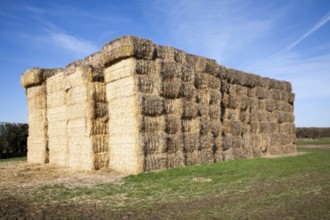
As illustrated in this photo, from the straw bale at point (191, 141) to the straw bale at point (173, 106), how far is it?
0.95 metres

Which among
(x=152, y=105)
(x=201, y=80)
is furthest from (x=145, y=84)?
(x=201, y=80)

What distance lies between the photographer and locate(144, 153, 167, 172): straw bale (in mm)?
12141

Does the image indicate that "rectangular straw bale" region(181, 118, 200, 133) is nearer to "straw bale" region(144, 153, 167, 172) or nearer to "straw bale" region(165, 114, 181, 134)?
"straw bale" region(165, 114, 181, 134)

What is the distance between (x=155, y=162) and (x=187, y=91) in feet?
11.6

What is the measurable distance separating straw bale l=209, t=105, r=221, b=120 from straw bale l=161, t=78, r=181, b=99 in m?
2.68

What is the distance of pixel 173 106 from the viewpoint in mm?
13742

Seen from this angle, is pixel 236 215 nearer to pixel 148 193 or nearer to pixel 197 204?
pixel 197 204

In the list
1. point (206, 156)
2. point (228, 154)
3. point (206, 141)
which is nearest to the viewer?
point (206, 156)

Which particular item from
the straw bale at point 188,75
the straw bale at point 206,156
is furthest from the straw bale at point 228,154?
the straw bale at point 188,75

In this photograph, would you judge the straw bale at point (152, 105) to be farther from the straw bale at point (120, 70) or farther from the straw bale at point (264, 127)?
the straw bale at point (264, 127)

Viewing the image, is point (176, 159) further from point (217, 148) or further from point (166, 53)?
point (166, 53)

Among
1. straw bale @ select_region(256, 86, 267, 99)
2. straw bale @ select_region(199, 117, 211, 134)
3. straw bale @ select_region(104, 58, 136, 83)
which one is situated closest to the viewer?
straw bale @ select_region(104, 58, 136, 83)

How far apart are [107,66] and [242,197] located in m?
8.22

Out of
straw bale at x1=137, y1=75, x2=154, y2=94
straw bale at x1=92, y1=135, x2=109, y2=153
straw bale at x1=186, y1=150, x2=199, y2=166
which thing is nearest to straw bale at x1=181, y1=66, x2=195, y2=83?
straw bale at x1=137, y1=75, x2=154, y2=94
